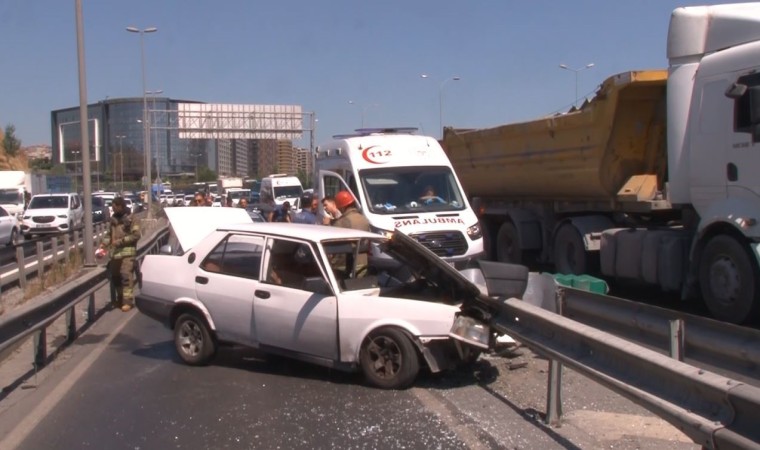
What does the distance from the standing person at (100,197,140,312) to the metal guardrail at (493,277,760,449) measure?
7.71 m

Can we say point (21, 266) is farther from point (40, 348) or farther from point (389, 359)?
point (389, 359)

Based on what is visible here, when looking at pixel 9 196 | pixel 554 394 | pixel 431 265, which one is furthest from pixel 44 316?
pixel 9 196

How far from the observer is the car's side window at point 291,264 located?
8.44m

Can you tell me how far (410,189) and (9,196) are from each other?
3338 cm

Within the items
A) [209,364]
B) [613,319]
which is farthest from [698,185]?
[209,364]

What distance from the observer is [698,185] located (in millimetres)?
10711

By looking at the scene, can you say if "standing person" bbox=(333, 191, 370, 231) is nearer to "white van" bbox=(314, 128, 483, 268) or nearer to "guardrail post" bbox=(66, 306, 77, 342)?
"white van" bbox=(314, 128, 483, 268)

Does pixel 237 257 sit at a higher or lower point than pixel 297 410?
higher

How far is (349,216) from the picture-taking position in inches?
446

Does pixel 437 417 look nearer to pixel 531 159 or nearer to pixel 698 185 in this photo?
pixel 698 185

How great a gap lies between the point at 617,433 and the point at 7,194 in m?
41.1

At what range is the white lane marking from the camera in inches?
258

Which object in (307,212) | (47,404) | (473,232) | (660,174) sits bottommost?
(47,404)

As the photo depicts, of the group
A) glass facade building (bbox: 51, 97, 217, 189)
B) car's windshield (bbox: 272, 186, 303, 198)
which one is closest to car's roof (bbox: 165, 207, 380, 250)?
car's windshield (bbox: 272, 186, 303, 198)
